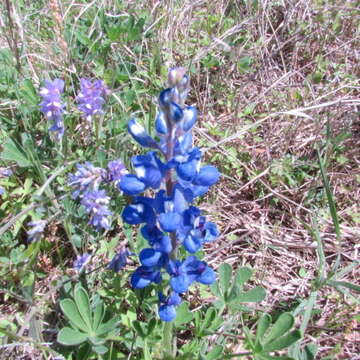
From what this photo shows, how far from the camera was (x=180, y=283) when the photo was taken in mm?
1721

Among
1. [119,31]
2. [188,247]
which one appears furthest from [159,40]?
[188,247]

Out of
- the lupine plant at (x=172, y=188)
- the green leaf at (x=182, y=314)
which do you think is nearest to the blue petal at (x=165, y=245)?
the lupine plant at (x=172, y=188)

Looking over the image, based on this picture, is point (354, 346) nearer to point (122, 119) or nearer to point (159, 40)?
point (122, 119)

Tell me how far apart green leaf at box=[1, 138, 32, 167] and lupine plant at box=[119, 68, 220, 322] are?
1.07 m

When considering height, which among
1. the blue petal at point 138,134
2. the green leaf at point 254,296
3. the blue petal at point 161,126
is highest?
the blue petal at point 161,126

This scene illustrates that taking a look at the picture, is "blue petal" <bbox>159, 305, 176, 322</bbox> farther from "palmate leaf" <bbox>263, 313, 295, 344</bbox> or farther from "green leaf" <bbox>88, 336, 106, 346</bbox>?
"palmate leaf" <bbox>263, 313, 295, 344</bbox>

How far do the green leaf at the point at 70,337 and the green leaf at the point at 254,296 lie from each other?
0.69 m

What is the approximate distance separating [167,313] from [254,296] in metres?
0.45

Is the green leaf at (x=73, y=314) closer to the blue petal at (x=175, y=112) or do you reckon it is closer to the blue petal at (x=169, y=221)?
the blue petal at (x=169, y=221)

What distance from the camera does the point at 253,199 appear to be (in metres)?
2.99

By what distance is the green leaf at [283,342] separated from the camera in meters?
1.81

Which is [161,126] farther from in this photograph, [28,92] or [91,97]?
[28,92]

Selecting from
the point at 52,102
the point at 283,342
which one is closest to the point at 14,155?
the point at 52,102

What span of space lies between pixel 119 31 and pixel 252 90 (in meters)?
1.06
